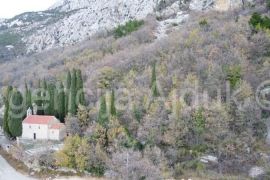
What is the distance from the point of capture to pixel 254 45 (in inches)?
1969

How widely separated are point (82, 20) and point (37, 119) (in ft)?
240

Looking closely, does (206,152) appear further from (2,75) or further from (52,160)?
(2,75)

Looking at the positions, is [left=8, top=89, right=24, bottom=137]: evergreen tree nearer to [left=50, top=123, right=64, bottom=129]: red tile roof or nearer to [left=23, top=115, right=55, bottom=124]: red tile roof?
[left=23, top=115, right=55, bottom=124]: red tile roof

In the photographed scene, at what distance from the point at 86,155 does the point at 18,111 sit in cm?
1181

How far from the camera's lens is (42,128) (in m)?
44.8

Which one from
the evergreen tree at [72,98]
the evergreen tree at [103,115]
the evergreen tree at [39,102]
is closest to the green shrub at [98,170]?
the evergreen tree at [103,115]

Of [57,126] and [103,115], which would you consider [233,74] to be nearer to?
[103,115]

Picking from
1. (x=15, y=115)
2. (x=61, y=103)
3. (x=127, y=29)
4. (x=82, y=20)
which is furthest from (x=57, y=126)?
(x=82, y=20)

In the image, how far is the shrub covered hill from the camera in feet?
123

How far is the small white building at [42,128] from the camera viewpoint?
146 ft

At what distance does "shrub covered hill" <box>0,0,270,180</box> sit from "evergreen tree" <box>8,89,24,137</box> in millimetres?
5622

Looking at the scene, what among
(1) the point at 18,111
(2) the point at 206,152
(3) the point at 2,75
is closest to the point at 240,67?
(2) the point at 206,152

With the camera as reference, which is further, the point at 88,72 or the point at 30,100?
the point at 88,72

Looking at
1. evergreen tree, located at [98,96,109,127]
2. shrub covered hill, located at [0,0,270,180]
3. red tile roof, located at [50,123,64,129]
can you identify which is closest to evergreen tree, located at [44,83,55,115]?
red tile roof, located at [50,123,64,129]
